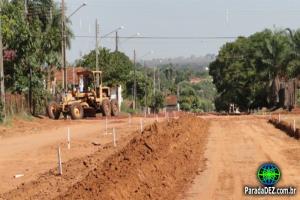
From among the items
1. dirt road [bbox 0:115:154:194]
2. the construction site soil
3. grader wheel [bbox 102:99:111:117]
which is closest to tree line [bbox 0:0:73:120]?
grader wheel [bbox 102:99:111:117]

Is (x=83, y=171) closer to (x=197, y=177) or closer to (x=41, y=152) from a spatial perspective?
(x=197, y=177)

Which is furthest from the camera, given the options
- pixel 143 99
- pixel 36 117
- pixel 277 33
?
pixel 143 99

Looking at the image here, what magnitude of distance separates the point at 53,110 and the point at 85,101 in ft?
10.2

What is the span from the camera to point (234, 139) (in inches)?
1094

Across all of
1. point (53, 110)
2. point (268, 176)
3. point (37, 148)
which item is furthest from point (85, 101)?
point (268, 176)

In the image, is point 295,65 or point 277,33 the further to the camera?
point 277,33

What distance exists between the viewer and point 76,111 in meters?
46.1

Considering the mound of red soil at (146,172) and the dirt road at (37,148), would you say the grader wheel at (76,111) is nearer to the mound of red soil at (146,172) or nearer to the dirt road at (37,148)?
the dirt road at (37,148)

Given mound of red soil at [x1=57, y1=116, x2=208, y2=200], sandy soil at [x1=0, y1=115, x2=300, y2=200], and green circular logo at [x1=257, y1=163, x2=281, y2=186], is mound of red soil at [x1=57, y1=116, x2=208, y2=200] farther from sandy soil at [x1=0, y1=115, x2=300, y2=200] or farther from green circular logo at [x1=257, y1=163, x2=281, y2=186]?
green circular logo at [x1=257, y1=163, x2=281, y2=186]

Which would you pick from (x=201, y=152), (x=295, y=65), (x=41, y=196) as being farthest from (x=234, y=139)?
(x=295, y=65)

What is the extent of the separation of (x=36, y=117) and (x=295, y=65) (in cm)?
2754

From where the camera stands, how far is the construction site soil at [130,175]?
41.9ft

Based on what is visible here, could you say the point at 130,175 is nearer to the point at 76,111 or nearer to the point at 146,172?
the point at 146,172

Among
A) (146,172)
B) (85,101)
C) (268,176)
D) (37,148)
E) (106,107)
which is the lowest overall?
(37,148)
